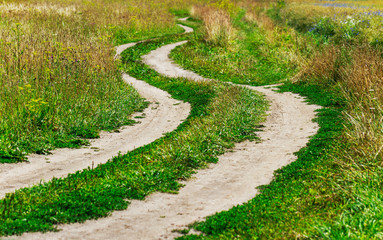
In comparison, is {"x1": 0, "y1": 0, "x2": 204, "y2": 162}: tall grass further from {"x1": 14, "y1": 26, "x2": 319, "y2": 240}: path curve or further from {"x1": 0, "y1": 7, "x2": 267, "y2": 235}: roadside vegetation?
{"x1": 14, "y1": 26, "x2": 319, "y2": 240}: path curve

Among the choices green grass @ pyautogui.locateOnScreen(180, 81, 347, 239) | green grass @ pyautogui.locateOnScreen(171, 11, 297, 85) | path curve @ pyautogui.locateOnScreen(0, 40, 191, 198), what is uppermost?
green grass @ pyautogui.locateOnScreen(180, 81, 347, 239)

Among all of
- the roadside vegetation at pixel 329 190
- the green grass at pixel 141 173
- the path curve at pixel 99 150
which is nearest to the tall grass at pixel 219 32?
the path curve at pixel 99 150

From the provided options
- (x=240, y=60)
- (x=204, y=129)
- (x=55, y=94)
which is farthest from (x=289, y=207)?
(x=240, y=60)

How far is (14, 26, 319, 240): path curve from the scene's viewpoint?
624 cm

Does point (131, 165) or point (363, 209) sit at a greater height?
point (363, 209)

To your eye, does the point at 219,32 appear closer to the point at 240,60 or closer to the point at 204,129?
the point at 240,60

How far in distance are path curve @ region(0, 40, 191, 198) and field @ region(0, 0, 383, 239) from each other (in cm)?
35

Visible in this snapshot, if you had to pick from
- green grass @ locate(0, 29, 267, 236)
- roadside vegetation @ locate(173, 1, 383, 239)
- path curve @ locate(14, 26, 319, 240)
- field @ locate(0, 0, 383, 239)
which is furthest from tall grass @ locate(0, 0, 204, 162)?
roadside vegetation @ locate(173, 1, 383, 239)

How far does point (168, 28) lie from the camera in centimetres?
3391

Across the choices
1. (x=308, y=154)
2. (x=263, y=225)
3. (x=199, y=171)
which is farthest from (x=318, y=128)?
(x=263, y=225)

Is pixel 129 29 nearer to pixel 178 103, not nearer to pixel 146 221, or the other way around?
pixel 178 103

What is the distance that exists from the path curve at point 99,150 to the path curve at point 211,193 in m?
2.04

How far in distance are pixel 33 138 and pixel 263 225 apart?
242 inches

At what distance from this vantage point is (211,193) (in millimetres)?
7828
